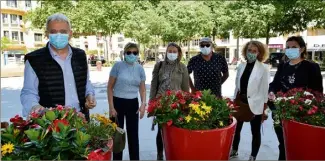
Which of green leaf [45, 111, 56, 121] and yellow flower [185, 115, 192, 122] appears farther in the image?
yellow flower [185, 115, 192, 122]

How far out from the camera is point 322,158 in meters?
2.40

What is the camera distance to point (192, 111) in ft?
7.94

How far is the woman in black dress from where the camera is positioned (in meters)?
3.17

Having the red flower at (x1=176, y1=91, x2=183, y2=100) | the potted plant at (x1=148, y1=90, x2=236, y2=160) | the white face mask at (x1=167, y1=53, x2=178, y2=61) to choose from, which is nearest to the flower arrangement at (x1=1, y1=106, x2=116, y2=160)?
the potted plant at (x1=148, y1=90, x2=236, y2=160)

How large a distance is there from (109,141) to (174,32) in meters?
25.3

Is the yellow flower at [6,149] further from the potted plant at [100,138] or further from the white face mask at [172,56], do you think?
the white face mask at [172,56]

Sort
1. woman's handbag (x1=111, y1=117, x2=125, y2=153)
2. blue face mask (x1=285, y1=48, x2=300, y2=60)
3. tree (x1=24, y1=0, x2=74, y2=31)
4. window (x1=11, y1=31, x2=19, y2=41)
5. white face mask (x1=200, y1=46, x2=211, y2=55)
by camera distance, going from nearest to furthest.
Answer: woman's handbag (x1=111, y1=117, x2=125, y2=153), blue face mask (x1=285, y1=48, x2=300, y2=60), white face mask (x1=200, y1=46, x2=211, y2=55), tree (x1=24, y1=0, x2=74, y2=31), window (x1=11, y1=31, x2=19, y2=41)

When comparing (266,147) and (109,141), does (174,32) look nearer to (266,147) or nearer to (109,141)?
(266,147)

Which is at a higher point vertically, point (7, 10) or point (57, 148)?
point (7, 10)

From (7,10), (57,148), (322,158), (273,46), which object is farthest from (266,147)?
(7,10)

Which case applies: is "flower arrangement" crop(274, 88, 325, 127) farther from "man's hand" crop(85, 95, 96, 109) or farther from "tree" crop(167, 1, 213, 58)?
"tree" crop(167, 1, 213, 58)

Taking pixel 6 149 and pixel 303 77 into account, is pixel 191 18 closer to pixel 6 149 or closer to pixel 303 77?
pixel 303 77

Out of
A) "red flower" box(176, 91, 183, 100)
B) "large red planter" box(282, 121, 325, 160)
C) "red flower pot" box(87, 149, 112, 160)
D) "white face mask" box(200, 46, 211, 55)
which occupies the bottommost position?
"large red planter" box(282, 121, 325, 160)

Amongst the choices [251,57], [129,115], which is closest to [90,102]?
[129,115]
